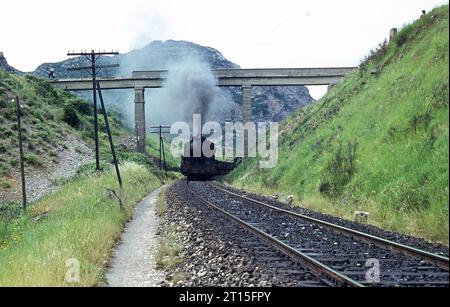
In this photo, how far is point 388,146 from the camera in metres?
19.0

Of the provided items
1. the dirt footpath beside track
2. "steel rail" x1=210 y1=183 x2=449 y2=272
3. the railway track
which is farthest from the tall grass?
"steel rail" x1=210 y1=183 x2=449 y2=272

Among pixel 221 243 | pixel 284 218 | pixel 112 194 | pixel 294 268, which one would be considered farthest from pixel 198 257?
pixel 112 194

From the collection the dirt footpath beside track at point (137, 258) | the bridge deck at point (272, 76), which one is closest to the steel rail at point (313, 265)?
the dirt footpath beside track at point (137, 258)

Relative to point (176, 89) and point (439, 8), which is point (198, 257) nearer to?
point (439, 8)

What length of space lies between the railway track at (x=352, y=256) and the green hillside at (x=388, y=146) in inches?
68.8

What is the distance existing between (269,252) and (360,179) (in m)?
8.81

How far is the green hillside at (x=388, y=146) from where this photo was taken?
14633 millimetres

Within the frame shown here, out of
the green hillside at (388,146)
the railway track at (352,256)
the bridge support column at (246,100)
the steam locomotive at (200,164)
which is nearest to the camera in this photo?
the railway track at (352,256)

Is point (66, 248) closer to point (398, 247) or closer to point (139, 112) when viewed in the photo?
point (398, 247)

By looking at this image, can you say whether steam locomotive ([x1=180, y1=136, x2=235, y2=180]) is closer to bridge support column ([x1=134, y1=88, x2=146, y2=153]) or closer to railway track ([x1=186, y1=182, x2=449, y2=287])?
bridge support column ([x1=134, y1=88, x2=146, y2=153])

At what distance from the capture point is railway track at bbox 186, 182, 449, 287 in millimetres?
8398

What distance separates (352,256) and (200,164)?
125 ft

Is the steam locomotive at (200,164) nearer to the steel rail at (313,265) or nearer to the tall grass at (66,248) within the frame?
the tall grass at (66,248)

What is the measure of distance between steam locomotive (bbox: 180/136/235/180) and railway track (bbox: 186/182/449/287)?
102ft
